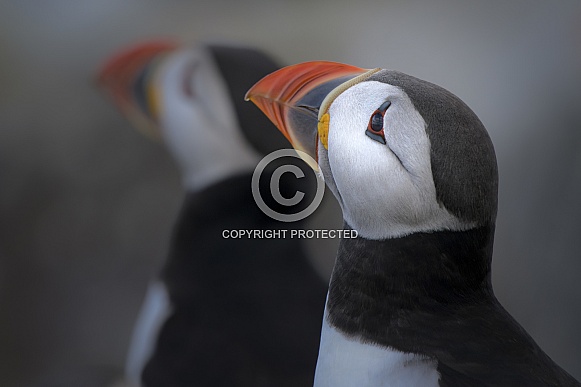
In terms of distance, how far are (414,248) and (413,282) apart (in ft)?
0.09

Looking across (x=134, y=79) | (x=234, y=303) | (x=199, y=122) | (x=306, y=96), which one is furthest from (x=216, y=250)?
(x=306, y=96)

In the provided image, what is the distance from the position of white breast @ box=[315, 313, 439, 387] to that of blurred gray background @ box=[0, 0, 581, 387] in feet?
1.47

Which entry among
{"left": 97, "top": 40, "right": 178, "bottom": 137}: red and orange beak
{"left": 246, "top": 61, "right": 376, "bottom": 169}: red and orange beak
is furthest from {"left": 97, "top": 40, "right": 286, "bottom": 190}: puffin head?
{"left": 246, "top": 61, "right": 376, "bottom": 169}: red and orange beak

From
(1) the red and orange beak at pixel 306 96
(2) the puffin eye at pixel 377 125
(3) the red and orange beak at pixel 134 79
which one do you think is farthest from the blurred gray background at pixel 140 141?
(2) the puffin eye at pixel 377 125

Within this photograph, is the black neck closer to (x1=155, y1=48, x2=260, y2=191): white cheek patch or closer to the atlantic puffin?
the atlantic puffin

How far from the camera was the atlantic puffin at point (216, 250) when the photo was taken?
94cm

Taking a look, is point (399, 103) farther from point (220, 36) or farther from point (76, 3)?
point (76, 3)

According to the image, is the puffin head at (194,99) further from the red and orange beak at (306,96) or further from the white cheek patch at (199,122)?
the red and orange beak at (306,96)

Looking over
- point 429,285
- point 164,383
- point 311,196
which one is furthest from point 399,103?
point 164,383

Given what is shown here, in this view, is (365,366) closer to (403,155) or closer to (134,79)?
(403,155)

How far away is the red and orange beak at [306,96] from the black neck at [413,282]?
0.12 metres

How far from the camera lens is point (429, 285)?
615 millimetres

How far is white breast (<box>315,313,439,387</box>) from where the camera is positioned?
566 millimetres

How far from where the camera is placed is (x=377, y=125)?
1.97 feet
